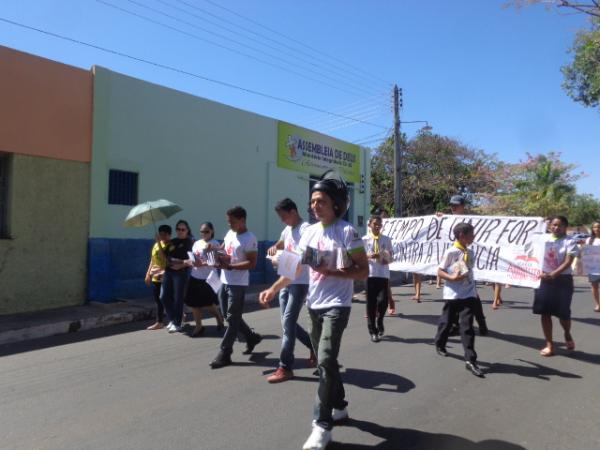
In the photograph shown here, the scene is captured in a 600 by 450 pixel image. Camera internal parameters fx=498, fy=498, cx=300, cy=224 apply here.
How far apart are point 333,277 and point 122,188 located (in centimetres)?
875

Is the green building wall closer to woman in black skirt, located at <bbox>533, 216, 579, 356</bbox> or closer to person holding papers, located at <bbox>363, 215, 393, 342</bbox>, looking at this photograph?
person holding papers, located at <bbox>363, 215, 393, 342</bbox>

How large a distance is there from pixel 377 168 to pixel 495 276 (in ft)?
70.2

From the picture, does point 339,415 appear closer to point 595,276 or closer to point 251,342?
point 251,342

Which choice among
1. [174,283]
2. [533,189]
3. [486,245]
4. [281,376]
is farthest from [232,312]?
[533,189]

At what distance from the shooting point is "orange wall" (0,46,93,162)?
9.11 m

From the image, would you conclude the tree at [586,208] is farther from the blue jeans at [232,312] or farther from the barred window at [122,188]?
the blue jeans at [232,312]

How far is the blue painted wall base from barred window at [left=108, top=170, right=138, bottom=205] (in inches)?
37.4

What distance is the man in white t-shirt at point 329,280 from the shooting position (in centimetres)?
343

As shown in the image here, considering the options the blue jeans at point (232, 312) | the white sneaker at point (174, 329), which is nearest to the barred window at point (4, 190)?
the white sneaker at point (174, 329)

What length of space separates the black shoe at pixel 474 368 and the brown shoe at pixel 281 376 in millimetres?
1859

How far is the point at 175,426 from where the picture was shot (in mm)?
3857

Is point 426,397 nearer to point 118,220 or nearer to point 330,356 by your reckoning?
point 330,356

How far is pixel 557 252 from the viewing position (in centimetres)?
594

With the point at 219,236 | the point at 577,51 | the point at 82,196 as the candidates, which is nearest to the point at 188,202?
the point at 219,236
